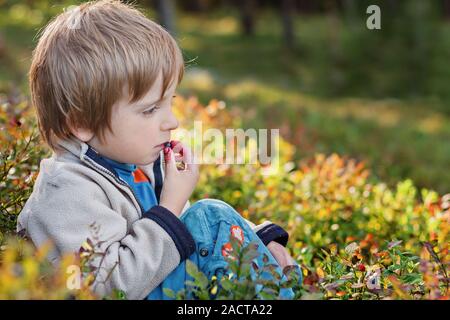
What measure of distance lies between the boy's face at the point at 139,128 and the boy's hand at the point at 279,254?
525 millimetres

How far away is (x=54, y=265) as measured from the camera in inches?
84.7

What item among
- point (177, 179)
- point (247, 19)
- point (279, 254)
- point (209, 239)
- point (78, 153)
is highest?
point (78, 153)

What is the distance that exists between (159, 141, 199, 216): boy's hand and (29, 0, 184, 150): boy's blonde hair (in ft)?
0.90

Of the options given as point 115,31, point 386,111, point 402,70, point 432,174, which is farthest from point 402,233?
point 402,70

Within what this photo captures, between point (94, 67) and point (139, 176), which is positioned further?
point (139, 176)

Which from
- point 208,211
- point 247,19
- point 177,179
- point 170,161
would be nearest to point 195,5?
point 247,19

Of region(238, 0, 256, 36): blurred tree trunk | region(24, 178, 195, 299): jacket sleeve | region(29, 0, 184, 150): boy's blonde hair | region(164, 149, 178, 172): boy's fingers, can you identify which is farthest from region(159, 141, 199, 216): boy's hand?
region(238, 0, 256, 36): blurred tree trunk

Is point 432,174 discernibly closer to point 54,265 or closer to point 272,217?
point 272,217

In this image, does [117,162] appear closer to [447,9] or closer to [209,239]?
[209,239]

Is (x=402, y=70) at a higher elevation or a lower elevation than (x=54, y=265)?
lower

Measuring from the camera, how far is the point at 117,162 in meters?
2.50

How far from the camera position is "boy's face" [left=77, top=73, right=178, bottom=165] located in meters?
2.36

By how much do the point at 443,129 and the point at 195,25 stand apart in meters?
19.6

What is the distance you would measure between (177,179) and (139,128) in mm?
224
